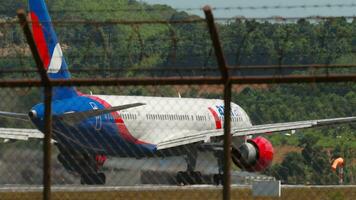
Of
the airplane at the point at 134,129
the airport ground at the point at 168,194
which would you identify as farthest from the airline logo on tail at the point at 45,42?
the airport ground at the point at 168,194

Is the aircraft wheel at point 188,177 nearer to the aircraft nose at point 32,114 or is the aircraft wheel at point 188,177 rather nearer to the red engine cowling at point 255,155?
the red engine cowling at point 255,155

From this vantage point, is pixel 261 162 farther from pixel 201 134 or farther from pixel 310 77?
pixel 310 77

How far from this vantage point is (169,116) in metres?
47.4

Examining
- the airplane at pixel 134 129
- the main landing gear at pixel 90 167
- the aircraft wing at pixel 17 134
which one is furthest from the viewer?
the aircraft wing at pixel 17 134

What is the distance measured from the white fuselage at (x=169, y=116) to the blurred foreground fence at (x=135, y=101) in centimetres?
8

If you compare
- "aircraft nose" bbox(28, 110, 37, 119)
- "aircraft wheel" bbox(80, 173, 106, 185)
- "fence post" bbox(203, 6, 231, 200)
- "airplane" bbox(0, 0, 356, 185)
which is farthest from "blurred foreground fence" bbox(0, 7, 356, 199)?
"aircraft nose" bbox(28, 110, 37, 119)

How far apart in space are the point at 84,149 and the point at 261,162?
8243 mm

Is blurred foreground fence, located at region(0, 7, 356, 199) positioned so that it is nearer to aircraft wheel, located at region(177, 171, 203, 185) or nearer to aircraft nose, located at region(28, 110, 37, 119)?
aircraft wheel, located at region(177, 171, 203, 185)

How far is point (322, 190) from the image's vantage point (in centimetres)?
3369

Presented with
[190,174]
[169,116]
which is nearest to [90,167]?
[190,174]

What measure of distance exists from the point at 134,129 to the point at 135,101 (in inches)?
84.3

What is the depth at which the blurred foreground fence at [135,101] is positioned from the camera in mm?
14812

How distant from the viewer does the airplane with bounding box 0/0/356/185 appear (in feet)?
125

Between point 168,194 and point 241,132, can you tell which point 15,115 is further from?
point 168,194
